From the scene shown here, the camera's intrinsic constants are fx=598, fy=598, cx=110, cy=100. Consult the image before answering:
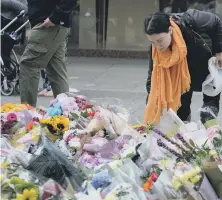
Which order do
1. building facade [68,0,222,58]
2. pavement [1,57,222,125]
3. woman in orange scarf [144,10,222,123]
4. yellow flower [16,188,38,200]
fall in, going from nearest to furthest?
yellow flower [16,188,38,200]
woman in orange scarf [144,10,222,123]
pavement [1,57,222,125]
building facade [68,0,222,58]

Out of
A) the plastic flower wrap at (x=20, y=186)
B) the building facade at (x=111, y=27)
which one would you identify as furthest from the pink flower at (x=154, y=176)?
the building facade at (x=111, y=27)

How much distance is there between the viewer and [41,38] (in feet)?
18.0

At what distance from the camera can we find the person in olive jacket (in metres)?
5.44

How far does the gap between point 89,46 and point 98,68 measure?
1.75 m

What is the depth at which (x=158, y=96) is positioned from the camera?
4.57m

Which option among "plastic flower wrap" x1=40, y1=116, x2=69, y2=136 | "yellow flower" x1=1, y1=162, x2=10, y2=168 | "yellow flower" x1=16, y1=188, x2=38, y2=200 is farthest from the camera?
"plastic flower wrap" x1=40, y1=116, x2=69, y2=136

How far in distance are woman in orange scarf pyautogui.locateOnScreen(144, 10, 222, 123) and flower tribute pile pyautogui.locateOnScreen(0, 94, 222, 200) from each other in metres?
0.65

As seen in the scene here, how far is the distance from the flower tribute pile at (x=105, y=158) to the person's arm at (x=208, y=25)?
1.02 m

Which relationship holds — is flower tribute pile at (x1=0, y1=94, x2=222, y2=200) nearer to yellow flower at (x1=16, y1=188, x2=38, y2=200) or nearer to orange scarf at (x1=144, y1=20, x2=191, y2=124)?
yellow flower at (x1=16, y1=188, x2=38, y2=200)

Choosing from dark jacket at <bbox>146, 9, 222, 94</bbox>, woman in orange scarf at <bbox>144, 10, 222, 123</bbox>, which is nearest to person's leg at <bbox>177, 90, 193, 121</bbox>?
woman in orange scarf at <bbox>144, 10, 222, 123</bbox>

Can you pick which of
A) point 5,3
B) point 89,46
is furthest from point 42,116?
point 89,46

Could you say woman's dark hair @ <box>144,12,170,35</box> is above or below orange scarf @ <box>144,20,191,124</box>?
above

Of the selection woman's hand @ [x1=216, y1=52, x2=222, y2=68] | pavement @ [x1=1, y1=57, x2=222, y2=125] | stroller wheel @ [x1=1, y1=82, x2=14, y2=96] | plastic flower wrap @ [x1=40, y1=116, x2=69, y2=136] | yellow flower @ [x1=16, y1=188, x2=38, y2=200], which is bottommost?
pavement @ [x1=1, y1=57, x2=222, y2=125]

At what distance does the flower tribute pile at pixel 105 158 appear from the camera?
109 inches
